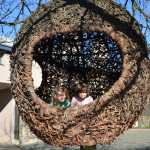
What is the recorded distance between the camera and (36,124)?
1.86 meters

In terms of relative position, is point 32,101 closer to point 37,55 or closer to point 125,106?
A: point 125,106

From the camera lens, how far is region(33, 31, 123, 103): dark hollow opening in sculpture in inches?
128

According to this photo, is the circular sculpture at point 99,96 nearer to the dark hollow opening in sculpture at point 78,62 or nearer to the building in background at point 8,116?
the dark hollow opening in sculpture at point 78,62

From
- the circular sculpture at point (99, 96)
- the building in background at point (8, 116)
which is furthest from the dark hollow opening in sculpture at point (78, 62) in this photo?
the building in background at point (8, 116)

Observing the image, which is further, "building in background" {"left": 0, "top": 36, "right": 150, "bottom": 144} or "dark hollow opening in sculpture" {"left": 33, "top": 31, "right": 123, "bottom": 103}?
"building in background" {"left": 0, "top": 36, "right": 150, "bottom": 144}

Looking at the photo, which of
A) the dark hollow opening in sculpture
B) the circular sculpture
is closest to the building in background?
the dark hollow opening in sculpture

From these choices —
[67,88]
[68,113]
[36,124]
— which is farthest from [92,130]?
[67,88]

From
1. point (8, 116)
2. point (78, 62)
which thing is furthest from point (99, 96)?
point (8, 116)

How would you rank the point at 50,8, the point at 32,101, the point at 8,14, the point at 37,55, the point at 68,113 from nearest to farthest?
the point at 68,113 < the point at 32,101 < the point at 50,8 < the point at 37,55 < the point at 8,14

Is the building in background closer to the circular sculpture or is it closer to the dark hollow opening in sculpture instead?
the dark hollow opening in sculpture

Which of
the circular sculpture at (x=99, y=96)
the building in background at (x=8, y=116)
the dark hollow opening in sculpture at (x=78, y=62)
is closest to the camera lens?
the circular sculpture at (x=99, y=96)

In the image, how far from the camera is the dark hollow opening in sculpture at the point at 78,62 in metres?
3.25

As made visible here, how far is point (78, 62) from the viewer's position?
12.3 feet

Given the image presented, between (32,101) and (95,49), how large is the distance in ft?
6.47
